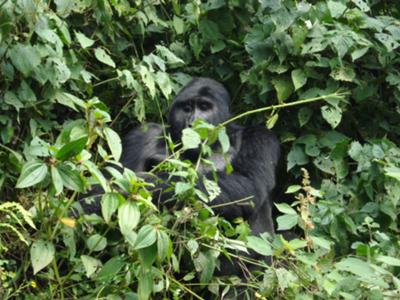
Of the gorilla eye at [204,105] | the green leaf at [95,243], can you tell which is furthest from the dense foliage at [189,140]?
the gorilla eye at [204,105]

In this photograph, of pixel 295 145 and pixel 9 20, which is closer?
pixel 9 20

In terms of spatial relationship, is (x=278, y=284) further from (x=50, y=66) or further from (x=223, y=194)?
(x=50, y=66)

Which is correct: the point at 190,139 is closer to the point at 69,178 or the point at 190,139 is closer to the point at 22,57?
the point at 69,178

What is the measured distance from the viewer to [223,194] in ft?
16.5

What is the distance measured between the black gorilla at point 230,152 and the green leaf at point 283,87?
9.7 inches

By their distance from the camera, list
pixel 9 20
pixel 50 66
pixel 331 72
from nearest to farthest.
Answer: pixel 9 20
pixel 50 66
pixel 331 72

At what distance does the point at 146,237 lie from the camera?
3445mm

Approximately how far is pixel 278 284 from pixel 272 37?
2183 millimetres

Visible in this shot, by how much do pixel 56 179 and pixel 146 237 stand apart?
42cm

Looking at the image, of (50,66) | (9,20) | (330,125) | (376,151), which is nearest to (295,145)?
(330,125)

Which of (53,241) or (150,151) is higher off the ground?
(53,241)

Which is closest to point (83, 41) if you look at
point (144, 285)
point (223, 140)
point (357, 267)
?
point (223, 140)

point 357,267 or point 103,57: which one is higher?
point 103,57

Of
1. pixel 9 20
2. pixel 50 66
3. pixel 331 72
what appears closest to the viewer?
pixel 9 20
